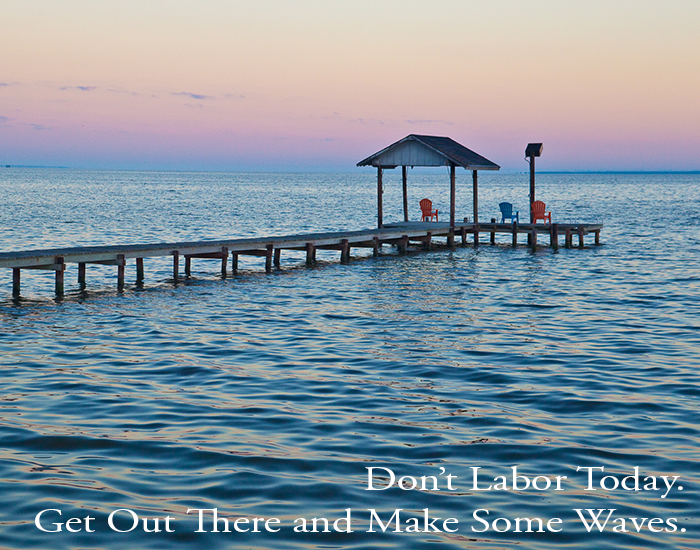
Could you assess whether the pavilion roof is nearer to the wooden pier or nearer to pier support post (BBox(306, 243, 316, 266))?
the wooden pier

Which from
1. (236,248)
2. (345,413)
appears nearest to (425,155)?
(236,248)

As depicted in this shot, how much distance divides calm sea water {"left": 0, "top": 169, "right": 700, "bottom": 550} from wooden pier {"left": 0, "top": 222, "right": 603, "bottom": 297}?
2.79ft

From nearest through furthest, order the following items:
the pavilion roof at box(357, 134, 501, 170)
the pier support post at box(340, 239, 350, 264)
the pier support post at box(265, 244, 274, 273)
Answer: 1. the pier support post at box(265, 244, 274, 273)
2. the pier support post at box(340, 239, 350, 264)
3. the pavilion roof at box(357, 134, 501, 170)

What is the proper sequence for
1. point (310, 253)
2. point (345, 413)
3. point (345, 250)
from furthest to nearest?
point (345, 250) < point (310, 253) < point (345, 413)

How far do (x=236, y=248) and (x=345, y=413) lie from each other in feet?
47.6

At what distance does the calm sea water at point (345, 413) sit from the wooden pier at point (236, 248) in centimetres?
85

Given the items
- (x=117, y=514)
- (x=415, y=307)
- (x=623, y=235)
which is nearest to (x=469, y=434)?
(x=117, y=514)

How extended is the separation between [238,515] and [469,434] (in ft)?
9.64

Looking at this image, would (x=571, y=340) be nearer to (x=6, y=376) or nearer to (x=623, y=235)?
(x=6, y=376)

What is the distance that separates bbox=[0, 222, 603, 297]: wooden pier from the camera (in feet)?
60.4

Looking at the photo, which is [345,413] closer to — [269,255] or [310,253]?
[269,255]

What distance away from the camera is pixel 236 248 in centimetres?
2305

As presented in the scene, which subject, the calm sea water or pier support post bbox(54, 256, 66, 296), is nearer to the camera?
the calm sea water

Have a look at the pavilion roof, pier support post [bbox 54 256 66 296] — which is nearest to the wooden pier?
pier support post [bbox 54 256 66 296]
